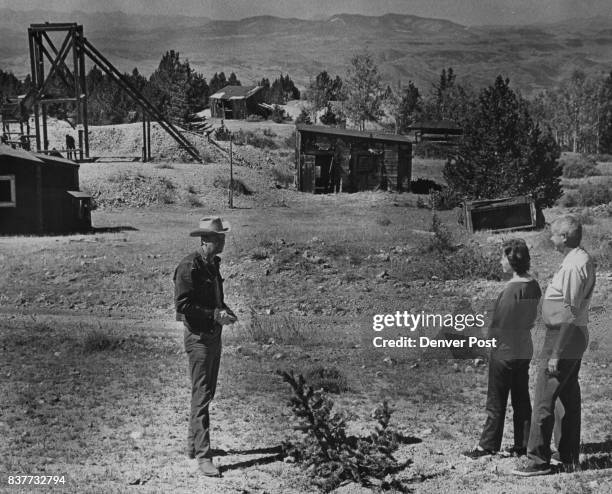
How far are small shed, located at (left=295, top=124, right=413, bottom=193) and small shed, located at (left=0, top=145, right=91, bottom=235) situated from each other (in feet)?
26.4

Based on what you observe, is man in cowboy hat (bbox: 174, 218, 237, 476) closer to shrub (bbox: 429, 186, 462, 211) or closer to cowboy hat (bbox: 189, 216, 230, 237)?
cowboy hat (bbox: 189, 216, 230, 237)

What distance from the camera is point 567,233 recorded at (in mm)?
4074

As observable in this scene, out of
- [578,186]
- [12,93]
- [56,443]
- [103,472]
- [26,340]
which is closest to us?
[103,472]

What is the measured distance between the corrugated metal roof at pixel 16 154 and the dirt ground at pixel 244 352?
1455mm

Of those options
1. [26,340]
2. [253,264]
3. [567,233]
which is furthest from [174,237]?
[567,233]

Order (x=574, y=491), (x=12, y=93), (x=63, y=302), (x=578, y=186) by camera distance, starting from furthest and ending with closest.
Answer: (x=12, y=93)
(x=578, y=186)
(x=63, y=302)
(x=574, y=491)

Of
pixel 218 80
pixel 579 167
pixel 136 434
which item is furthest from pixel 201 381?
pixel 218 80

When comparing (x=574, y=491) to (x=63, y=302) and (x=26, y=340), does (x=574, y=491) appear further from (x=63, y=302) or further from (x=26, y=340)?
(x=63, y=302)

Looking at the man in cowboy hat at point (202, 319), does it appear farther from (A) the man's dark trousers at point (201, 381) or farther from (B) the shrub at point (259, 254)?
(B) the shrub at point (259, 254)

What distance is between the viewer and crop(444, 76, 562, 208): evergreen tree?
1076cm

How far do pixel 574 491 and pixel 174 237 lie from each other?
21.7 ft

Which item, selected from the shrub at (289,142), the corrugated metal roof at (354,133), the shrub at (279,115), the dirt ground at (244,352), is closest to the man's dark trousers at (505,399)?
the dirt ground at (244,352)

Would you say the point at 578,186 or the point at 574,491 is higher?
the point at 578,186

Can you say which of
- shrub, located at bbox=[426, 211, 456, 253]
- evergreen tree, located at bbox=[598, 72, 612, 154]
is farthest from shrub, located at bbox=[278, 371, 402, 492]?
evergreen tree, located at bbox=[598, 72, 612, 154]
